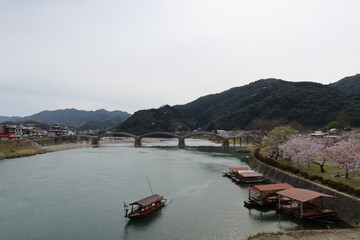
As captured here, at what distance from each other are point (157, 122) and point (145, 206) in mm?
134163

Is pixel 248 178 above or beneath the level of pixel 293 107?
beneath

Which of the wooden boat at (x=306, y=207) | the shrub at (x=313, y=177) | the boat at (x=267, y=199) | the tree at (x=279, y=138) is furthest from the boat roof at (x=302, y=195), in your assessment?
the tree at (x=279, y=138)

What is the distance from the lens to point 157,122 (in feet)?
496

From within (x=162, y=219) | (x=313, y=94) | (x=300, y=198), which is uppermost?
(x=313, y=94)

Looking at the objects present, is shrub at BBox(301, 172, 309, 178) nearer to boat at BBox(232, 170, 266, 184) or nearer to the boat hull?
boat at BBox(232, 170, 266, 184)

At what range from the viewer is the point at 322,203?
663 inches

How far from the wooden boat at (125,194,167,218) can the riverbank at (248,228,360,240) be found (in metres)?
7.19

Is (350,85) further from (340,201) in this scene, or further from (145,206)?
(145,206)

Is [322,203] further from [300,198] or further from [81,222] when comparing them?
[81,222]

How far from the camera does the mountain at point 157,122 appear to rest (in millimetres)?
143625

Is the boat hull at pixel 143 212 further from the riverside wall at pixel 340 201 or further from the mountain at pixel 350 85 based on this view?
the mountain at pixel 350 85

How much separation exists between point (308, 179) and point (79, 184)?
2170 cm

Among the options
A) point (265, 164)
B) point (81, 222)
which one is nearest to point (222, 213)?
point (81, 222)

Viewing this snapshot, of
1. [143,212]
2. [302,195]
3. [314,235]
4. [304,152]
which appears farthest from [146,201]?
[304,152]
